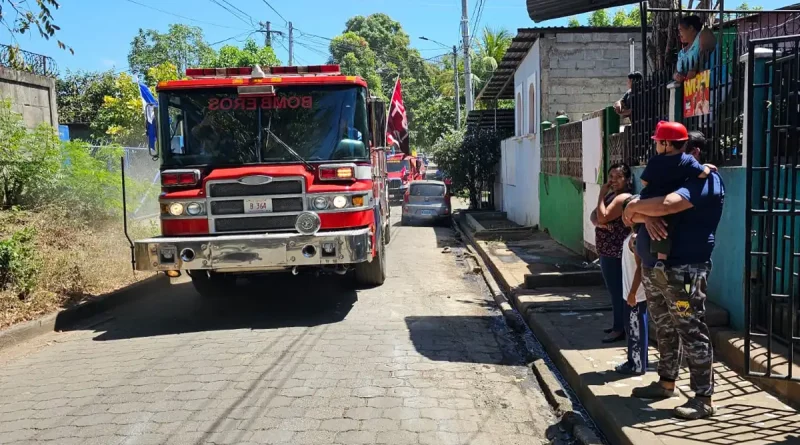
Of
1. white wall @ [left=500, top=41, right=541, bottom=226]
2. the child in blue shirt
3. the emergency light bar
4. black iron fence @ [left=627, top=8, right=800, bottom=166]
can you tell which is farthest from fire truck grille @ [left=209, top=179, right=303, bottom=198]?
white wall @ [left=500, top=41, right=541, bottom=226]

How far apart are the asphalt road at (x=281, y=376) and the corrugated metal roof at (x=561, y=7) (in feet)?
12.4

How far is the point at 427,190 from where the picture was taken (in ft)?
67.7

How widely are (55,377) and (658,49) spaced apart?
7.56 m

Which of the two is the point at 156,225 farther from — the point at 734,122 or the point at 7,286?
the point at 734,122

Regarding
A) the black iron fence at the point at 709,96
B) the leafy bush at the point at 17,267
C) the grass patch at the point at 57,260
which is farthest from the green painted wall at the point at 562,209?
the leafy bush at the point at 17,267

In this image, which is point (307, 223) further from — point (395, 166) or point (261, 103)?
point (395, 166)

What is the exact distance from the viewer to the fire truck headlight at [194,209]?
287 inches

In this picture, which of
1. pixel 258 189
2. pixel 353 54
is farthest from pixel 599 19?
pixel 258 189

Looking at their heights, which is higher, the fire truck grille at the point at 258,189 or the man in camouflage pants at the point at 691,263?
the fire truck grille at the point at 258,189

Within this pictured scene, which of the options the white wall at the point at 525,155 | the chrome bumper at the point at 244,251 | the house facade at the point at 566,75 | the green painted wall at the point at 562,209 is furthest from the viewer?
the white wall at the point at 525,155

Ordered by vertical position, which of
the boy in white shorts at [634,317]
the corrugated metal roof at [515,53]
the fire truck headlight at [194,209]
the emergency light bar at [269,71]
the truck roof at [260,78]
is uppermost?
the corrugated metal roof at [515,53]

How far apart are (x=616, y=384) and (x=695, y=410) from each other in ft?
2.58

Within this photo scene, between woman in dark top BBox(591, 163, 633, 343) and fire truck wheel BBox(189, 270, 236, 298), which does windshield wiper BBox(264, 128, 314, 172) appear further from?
woman in dark top BBox(591, 163, 633, 343)

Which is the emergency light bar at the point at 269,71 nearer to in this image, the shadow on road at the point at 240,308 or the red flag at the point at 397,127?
the red flag at the point at 397,127
